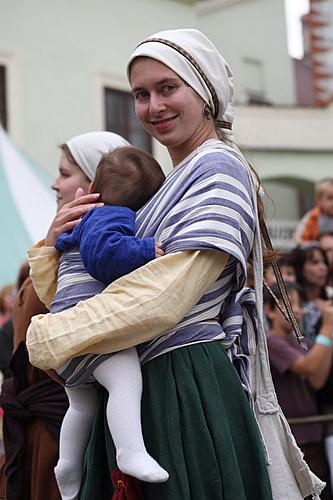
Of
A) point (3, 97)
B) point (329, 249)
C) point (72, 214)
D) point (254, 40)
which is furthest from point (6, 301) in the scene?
point (254, 40)

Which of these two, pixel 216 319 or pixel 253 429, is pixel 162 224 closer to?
pixel 216 319

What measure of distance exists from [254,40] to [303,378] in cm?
1715

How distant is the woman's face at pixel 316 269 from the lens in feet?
20.8

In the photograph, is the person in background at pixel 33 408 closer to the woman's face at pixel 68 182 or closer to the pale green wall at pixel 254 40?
the woman's face at pixel 68 182

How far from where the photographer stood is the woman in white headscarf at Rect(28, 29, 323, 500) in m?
2.56

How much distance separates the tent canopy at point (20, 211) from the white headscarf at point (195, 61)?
263 inches

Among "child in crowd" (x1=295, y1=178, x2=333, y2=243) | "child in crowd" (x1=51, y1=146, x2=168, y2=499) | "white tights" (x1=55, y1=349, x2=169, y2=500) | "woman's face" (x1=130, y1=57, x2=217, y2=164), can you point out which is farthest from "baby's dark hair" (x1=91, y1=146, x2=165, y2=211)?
"child in crowd" (x1=295, y1=178, x2=333, y2=243)

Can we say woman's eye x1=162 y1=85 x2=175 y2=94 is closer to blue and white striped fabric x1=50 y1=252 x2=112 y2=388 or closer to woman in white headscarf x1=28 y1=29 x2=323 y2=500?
woman in white headscarf x1=28 y1=29 x2=323 y2=500

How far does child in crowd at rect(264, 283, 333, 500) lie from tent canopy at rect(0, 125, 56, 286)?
4.36 meters

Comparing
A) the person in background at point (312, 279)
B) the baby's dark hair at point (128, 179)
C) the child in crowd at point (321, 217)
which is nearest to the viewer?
the baby's dark hair at point (128, 179)

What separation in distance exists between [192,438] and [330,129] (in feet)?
56.5

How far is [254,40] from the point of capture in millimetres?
21734

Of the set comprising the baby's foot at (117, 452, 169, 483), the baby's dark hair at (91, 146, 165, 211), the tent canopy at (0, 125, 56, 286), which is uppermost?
the baby's dark hair at (91, 146, 165, 211)

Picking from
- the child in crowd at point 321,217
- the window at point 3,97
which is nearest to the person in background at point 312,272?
the child in crowd at point 321,217
